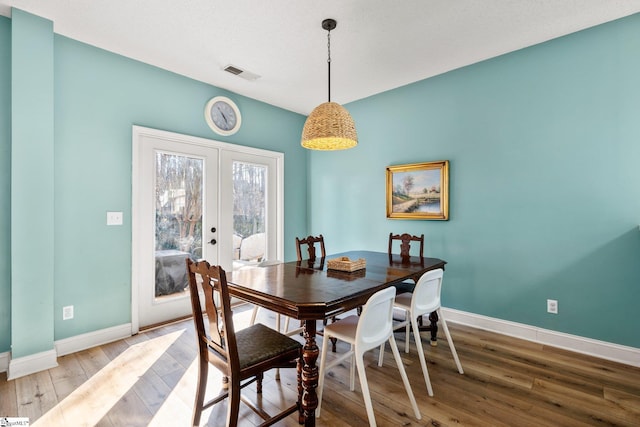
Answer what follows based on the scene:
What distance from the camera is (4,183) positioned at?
2.40 m

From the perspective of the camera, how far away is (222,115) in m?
3.81

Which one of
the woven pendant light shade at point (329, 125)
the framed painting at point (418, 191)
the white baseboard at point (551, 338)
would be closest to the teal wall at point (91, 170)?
the woven pendant light shade at point (329, 125)

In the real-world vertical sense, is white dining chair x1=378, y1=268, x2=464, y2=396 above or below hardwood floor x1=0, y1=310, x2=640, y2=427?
above

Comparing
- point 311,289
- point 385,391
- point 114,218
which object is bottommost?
point 385,391

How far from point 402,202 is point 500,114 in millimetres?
1391

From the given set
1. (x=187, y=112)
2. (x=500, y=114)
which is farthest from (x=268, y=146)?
(x=500, y=114)

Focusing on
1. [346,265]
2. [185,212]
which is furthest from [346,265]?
[185,212]

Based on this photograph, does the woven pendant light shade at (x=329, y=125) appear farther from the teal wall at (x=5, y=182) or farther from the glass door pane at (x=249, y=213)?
the teal wall at (x=5, y=182)

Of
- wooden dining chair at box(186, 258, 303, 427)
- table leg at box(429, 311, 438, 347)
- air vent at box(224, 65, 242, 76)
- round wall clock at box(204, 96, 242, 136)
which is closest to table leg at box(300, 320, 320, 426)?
wooden dining chair at box(186, 258, 303, 427)

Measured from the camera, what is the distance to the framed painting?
342cm

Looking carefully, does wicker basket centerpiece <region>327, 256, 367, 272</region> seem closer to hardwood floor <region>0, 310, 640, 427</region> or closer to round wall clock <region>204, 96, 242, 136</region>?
hardwood floor <region>0, 310, 640, 427</region>

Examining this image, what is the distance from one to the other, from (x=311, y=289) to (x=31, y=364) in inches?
93.4

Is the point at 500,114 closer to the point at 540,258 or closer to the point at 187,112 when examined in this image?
the point at 540,258

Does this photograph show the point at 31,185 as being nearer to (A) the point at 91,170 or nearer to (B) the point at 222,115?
(A) the point at 91,170
